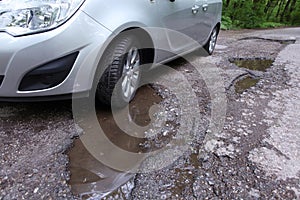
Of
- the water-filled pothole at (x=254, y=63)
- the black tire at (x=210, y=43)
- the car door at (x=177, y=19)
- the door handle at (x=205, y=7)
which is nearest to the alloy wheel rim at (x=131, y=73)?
the car door at (x=177, y=19)

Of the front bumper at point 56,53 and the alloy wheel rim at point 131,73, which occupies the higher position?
the front bumper at point 56,53

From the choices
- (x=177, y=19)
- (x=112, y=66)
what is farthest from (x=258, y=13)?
(x=112, y=66)

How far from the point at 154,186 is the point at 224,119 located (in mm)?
1204

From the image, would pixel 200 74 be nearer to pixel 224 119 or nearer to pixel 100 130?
pixel 224 119

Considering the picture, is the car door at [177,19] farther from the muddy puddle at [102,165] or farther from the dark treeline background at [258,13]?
the dark treeline background at [258,13]

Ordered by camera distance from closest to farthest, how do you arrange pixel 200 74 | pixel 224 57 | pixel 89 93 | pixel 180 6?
pixel 89 93 → pixel 180 6 → pixel 200 74 → pixel 224 57

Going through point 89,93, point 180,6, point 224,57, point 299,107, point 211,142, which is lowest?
point 224,57

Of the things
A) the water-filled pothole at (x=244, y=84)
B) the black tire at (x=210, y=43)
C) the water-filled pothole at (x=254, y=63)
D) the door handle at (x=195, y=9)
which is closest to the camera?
the water-filled pothole at (x=244, y=84)

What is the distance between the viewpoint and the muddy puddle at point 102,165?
1.85 meters

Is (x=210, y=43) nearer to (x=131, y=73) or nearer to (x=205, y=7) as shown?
(x=205, y=7)

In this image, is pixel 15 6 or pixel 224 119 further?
pixel 224 119

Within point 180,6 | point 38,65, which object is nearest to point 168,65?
point 180,6

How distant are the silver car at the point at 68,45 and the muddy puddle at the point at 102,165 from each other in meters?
0.22

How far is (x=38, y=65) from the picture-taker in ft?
7.32
